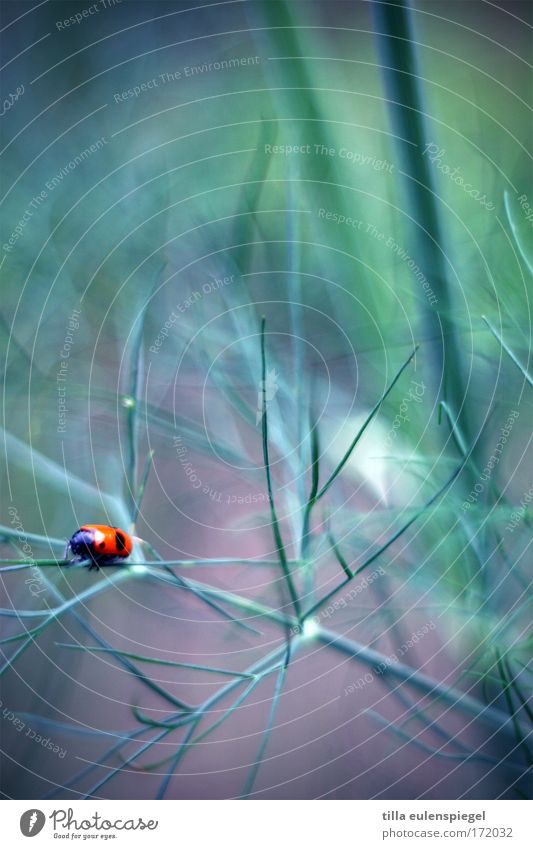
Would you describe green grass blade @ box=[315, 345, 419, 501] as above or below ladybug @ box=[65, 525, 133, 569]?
below

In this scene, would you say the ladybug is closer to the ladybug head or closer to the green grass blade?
the ladybug head

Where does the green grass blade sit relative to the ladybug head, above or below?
below

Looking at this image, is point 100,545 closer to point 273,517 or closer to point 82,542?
point 82,542

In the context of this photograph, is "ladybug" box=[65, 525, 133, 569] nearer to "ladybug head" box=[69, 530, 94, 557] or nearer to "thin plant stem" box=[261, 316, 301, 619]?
"ladybug head" box=[69, 530, 94, 557]

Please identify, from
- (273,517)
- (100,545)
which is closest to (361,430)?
(273,517)

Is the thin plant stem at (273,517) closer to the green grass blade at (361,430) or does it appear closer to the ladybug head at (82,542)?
the green grass blade at (361,430)

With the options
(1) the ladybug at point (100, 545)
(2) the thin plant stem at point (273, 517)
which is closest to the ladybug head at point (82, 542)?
(1) the ladybug at point (100, 545)

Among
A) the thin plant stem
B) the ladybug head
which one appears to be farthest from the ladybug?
the thin plant stem

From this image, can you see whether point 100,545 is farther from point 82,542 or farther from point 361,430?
point 361,430

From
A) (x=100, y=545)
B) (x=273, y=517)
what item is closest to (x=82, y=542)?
(x=100, y=545)

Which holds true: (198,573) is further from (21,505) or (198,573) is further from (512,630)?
(512,630)
